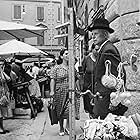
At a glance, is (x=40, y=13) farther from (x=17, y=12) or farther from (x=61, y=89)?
(x=61, y=89)

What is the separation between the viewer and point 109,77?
113 inches

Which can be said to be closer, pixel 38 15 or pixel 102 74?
pixel 102 74

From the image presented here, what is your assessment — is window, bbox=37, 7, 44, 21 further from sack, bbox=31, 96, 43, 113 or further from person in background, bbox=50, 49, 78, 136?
person in background, bbox=50, 49, 78, 136

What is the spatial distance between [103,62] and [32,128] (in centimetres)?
445

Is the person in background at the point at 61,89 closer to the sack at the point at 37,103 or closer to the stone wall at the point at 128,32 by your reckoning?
the stone wall at the point at 128,32

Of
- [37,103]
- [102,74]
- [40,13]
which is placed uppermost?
[40,13]

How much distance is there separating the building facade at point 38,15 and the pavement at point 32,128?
28.8 m

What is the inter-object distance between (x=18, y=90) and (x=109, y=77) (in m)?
6.58

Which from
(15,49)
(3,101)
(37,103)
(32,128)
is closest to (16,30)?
(3,101)

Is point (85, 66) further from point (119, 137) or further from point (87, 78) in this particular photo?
point (119, 137)

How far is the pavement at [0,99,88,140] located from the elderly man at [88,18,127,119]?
1988mm

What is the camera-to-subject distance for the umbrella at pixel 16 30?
A: 5.96 m

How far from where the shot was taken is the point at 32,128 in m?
7.37

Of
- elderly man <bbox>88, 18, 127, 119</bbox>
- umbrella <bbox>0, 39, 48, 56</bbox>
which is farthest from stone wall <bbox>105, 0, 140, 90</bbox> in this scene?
umbrella <bbox>0, 39, 48, 56</bbox>
